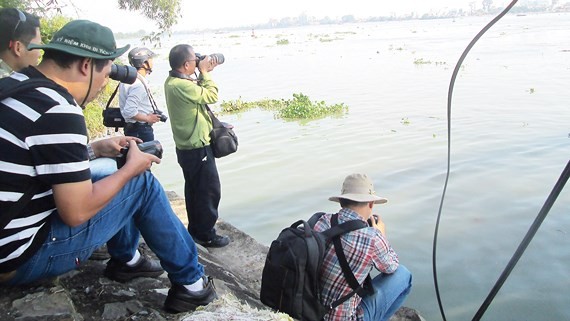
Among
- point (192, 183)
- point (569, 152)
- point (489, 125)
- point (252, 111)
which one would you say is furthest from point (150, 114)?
point (252, 111)

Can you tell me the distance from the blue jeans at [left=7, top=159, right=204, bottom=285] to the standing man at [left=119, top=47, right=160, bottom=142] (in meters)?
2.20

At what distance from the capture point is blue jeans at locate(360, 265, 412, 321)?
2.70m

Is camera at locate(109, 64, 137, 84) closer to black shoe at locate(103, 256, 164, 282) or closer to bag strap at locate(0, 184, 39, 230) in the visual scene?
black shoe at locate(103, 256, 164, 282)

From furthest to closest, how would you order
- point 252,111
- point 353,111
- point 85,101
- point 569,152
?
point 252,111 < point 353,111 < point 569,152 < point 85,101

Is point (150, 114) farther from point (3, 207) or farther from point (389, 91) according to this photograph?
point (389, 91)

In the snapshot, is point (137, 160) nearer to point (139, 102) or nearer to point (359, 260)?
point (359, 260)

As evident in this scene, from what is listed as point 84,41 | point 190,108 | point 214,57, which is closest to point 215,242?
point 190,108

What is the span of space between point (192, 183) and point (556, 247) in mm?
3455

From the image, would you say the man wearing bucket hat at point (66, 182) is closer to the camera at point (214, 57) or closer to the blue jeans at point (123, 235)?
the blue jeans at point (123, 235)

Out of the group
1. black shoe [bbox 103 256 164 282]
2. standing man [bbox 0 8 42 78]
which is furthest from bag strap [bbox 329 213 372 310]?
standing man [bbox 0 8 42 78]

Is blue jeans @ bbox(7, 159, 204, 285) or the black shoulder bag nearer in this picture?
blue jeans @ bbox(7, 159, 204, 285)

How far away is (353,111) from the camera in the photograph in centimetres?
1177

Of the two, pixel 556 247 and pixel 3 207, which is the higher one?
pixel 3 207

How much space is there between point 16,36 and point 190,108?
1.33 metres
